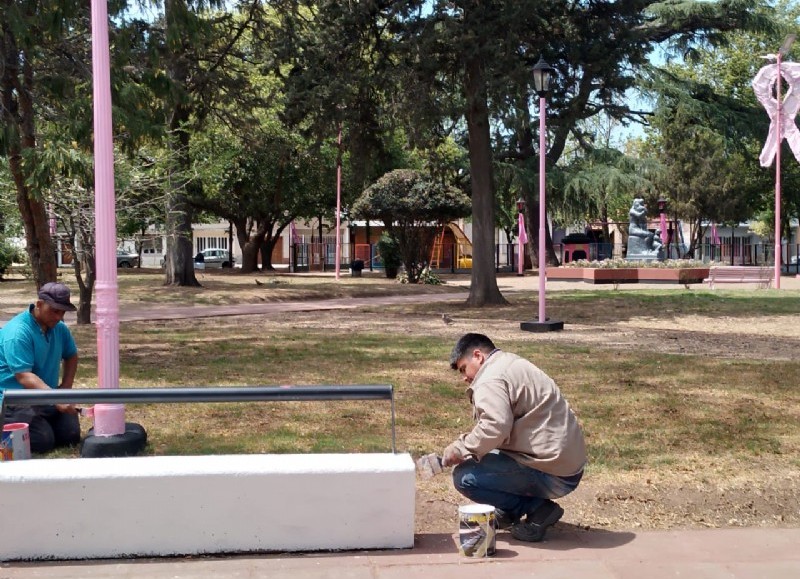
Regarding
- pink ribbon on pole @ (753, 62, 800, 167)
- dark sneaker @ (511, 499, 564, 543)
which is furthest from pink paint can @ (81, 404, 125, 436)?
pink ribbon on pole @ (753, 62, 800, 167)

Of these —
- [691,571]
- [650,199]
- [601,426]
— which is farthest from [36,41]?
[650,199]

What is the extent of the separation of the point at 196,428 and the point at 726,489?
14.3 ft

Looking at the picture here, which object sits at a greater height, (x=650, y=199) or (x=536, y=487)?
(x=650, y=199)

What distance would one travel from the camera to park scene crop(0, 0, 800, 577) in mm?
4957

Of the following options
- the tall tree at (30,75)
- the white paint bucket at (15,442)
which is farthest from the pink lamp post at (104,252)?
the tall tree at (30,75)

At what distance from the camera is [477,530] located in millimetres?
4883

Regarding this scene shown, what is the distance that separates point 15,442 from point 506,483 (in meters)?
3.11

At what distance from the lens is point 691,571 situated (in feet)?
15.5

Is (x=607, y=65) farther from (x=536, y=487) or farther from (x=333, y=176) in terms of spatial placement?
(x=333, y=176)

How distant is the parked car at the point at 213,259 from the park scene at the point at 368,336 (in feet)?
68.2

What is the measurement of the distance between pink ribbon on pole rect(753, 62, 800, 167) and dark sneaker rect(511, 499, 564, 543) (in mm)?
26273

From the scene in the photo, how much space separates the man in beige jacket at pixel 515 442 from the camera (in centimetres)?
485

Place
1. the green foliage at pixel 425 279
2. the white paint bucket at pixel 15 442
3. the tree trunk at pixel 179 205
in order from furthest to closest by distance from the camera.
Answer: the green foliage at pixel 425 279
the tree trunk at pixel 179 205
the white paint bucket at pixel 15 442

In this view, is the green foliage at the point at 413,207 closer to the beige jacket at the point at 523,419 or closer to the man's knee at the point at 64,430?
the man's knee at the point at 64,430
